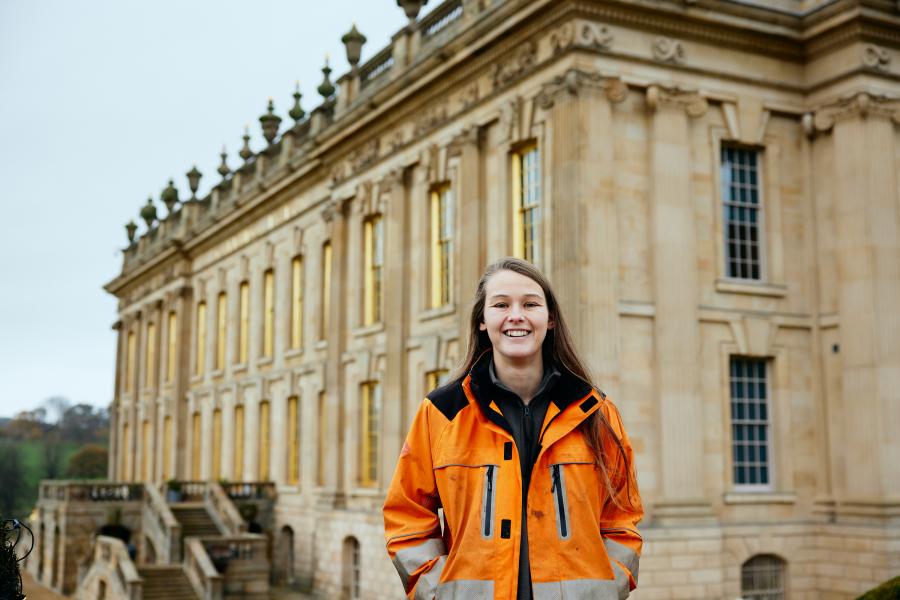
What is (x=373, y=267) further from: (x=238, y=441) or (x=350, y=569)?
(x=238, y=441)

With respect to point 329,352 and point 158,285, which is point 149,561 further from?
point 158,285

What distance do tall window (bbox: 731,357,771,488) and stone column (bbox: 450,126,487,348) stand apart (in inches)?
229

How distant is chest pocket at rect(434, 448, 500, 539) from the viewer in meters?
3.82

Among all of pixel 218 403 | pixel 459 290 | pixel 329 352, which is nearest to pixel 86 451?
pixel 218 403

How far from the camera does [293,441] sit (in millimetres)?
35719

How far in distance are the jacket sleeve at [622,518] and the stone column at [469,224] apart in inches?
769

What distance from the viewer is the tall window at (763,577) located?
2089 centimetres

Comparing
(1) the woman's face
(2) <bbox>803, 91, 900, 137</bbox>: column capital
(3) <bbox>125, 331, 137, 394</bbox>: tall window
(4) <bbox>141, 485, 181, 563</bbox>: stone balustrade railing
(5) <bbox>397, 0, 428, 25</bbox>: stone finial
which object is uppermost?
(5) <bbox>397, 0, 428, 25</bbox>: stone finial

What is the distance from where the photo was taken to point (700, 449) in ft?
67.7

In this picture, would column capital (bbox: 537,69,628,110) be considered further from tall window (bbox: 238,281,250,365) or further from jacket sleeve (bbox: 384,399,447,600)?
tall window (bbox: 238,281,250,365)

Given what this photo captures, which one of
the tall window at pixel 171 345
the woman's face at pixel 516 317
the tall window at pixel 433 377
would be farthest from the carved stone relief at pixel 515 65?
the tall window at pixel 171 345

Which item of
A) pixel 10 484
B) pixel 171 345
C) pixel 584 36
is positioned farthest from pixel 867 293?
pixel 171 345

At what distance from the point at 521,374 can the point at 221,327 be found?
40882 mm

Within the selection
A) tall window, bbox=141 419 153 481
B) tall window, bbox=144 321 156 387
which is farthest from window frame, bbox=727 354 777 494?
tall window, bbox=144 321 156 387
